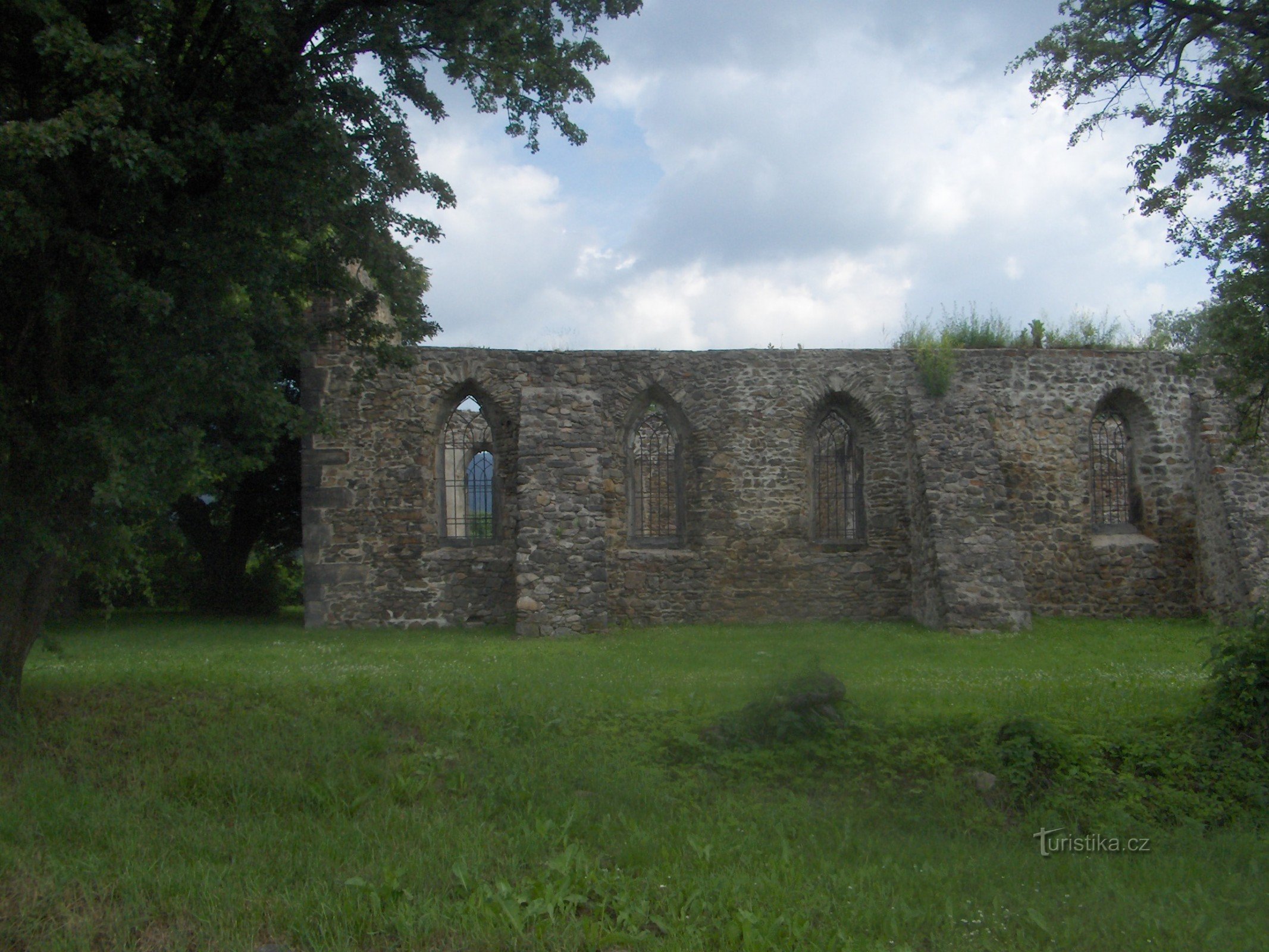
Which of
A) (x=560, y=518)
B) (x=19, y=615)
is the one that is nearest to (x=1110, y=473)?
(x=560, y=518)

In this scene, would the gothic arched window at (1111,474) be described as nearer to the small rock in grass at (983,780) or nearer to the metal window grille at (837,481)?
the metal window grille at (837,481)

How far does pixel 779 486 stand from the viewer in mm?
15180

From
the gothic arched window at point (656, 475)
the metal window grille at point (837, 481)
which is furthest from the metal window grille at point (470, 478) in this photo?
the metal window grille at point (837, 481)

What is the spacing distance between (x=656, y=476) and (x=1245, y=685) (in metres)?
9.78

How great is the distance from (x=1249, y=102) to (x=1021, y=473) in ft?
29.4

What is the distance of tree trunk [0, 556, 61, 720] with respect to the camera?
659 cm

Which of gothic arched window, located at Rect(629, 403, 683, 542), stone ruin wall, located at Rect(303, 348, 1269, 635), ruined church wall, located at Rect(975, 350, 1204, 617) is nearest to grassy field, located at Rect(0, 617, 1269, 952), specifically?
stone ruin wall, located at Rect(303, 348, 1269, 635)

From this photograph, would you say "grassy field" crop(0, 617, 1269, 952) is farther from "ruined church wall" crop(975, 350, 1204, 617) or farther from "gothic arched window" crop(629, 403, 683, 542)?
"gothic arched window" crop(629, 403, 683, 542)

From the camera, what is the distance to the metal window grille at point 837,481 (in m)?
15.6

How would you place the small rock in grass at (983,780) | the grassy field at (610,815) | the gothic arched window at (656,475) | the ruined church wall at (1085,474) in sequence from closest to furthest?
the grassy field at (610,815), the small rock in grass at (983,780), the ruined church wall at (1085,474), the gothic arched window at (656,475)

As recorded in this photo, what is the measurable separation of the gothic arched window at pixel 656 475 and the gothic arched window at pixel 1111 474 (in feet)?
23.3

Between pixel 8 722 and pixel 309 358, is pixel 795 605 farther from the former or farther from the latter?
pixel 8 722

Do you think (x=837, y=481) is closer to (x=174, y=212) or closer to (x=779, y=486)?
(x=779, y=486)

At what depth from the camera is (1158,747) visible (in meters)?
6.52
